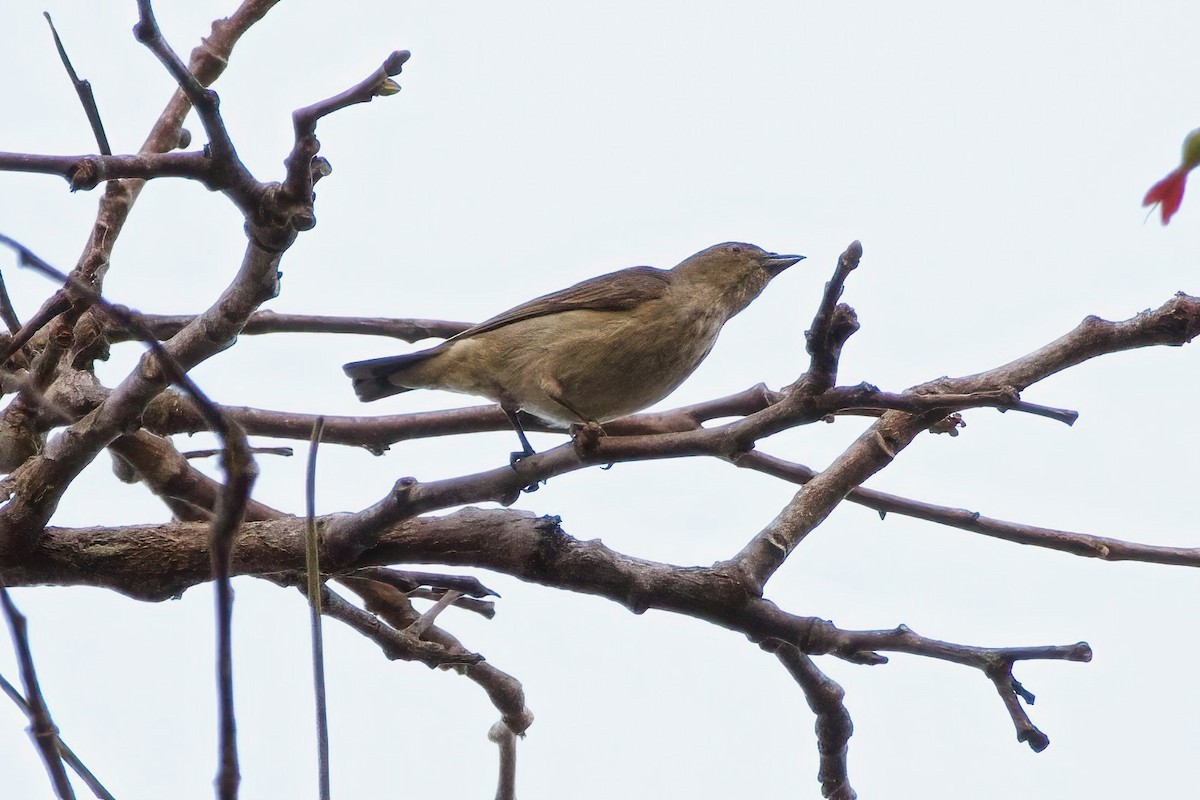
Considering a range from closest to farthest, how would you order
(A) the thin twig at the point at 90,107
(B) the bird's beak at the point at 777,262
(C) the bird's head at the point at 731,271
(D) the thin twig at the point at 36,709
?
(D) the thin twig at the point at 36,709 → (A) the thin twig at the point at 90,107 → (C) the bird's head at the point at 731,271 → (B) the bird's beak at the point at 777,262

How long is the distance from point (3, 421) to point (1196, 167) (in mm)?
3952

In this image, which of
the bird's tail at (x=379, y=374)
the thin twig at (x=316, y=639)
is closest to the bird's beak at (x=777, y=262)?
the bird's tail at (x=379, y=374)

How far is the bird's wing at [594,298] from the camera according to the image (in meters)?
5.36

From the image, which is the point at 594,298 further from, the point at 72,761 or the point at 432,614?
the point at 72,761

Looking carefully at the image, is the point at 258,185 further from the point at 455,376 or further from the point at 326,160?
the point at 455,376

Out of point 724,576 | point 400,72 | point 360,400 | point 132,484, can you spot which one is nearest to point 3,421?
point 132,484

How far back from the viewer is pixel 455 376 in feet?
17.4

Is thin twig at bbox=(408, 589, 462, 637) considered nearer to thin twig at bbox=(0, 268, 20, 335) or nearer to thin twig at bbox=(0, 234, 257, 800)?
thin twig at bbox=(0, 268, 20, 335)

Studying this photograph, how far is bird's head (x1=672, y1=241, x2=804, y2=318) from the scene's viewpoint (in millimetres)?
5758

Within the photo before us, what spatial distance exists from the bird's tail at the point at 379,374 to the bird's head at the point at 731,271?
1.36 metres

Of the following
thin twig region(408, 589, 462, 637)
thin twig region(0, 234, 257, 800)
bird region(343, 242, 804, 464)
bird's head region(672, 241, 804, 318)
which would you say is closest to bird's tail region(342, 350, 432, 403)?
bird region(343, 242, 804, 464)

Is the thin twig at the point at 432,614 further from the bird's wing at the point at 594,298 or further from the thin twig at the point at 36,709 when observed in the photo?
the thin twig at the point at 36,709

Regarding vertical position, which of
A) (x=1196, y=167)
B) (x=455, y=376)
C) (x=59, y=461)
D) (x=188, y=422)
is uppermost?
(x=455, y=376)

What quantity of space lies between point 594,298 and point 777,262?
1130 mm
